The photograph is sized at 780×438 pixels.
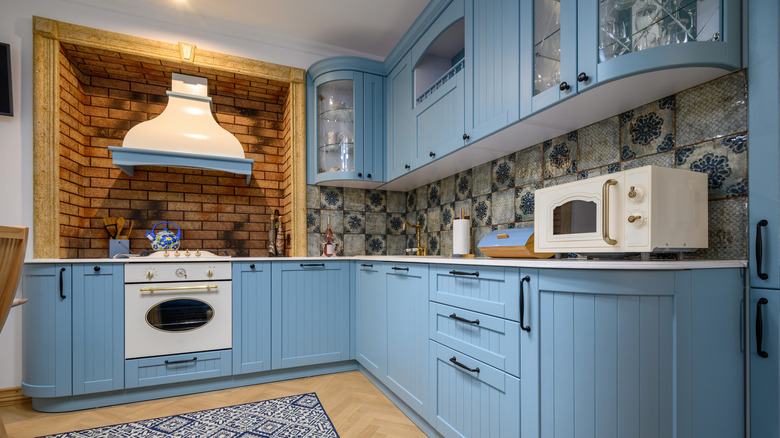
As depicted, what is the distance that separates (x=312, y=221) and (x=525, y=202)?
5.85 ft

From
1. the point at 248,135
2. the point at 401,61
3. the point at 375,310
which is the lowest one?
the point at 375,310

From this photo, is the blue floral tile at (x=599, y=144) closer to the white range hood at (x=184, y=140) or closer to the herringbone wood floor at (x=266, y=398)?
the herringbone wood floor at (x=266, y=398)

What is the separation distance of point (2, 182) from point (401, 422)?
2.92 metres

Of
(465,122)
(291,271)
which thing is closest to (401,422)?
(291,271)

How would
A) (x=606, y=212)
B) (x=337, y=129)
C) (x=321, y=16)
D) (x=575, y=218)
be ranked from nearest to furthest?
(x=606, y=212)
(x=575, y=218)
(x=321, y=16)
(x=337, y=129)

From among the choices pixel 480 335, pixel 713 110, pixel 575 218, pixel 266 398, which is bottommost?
pixel 266 398

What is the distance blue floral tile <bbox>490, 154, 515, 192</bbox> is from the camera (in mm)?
2258

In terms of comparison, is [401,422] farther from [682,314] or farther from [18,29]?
[18,29]

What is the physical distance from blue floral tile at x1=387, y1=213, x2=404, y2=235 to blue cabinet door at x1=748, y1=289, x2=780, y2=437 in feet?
8.37

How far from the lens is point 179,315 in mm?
2508

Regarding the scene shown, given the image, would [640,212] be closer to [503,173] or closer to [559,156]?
[559,156]

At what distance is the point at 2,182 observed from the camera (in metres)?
2.43

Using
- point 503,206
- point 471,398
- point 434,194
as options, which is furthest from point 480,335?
point 434,194

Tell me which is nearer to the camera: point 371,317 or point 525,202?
point 525,202
